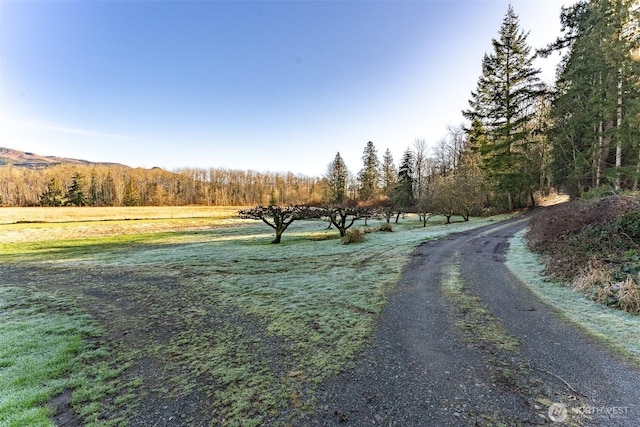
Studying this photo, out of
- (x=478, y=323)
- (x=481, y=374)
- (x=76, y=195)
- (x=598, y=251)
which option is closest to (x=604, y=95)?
(x=598, y=251)

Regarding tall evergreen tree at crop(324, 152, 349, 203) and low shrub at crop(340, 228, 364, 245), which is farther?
tall evergreen tree at crop(324, 152, 349, 203)

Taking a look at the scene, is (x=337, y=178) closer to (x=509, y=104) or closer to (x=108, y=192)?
(x=509, y=104)

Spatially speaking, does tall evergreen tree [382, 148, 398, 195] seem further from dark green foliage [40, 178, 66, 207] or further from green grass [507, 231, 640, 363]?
dark green foliage [40, 178, 66, 207]

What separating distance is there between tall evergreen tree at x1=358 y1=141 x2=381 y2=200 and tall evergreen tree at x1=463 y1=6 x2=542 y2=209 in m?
35.8

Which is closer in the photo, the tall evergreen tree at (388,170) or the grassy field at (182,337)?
the grassy field at (182,337)

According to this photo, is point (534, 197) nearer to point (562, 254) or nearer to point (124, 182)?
point (562, 254)

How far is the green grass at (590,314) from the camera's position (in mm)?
4469

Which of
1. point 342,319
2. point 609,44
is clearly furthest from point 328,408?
point 609,44

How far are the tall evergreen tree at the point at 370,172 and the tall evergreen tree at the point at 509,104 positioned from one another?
35849 millimetres

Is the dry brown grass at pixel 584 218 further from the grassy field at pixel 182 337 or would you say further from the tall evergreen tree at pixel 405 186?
the tall evergreen tree at pixel 405 186

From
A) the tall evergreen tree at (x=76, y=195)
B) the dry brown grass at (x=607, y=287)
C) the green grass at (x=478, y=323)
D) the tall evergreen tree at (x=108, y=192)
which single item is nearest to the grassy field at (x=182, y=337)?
the green grass at (x=478, y=323)

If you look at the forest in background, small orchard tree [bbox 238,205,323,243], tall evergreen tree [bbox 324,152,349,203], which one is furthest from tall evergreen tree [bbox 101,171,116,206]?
small orchard tree [bbox 238,205,323,243]

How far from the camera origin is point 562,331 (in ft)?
16.1

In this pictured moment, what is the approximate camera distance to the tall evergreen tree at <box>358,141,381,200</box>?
2659 inches
